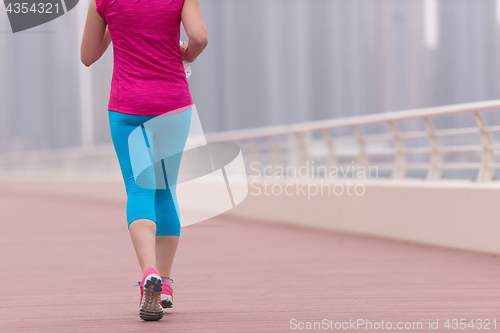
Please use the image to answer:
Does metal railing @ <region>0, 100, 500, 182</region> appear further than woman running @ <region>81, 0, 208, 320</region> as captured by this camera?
Yes

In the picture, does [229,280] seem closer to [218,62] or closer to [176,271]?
[176,271]

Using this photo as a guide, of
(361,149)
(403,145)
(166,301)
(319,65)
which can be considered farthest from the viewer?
(319,65)

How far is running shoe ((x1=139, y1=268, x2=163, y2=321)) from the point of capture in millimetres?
3039

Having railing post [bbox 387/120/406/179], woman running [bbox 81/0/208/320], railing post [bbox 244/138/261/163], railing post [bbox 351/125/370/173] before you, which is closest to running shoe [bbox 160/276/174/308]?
woman running [bbox 81/0/208/320]

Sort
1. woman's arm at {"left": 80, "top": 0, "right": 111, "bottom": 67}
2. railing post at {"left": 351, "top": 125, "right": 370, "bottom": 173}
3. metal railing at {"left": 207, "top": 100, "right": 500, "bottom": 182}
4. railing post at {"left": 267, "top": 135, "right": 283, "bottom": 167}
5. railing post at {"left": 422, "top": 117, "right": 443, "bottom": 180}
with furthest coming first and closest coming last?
railing post at {"left": 267, "top": 135, "right": 283, "bottom": 167}
railing post at {"left": 351, "top": 125, "right": 370, "bottom": 173}
railing post at {"left": 422, "top": 117, "right": 443, "bottom": 180}
metal railing at {"left": 207, "top": 100, "right": 500, "bottom": 182}
woman's arm at {"left": 80, "top": 0, "right": 111, "bottom": 67}

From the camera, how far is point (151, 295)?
122 inches

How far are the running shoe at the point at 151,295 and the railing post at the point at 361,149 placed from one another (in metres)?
5.29

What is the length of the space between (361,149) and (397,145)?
70 centimetres

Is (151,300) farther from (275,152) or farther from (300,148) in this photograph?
(275,152)

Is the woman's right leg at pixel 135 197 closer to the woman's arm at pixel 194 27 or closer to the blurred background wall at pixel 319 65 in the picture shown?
the woman's arm at pixel 194 27

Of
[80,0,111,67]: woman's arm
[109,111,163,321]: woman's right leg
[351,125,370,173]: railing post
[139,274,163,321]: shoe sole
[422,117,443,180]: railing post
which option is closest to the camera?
[139,274,163,321]: shoe sole

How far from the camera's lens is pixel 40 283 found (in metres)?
4.61

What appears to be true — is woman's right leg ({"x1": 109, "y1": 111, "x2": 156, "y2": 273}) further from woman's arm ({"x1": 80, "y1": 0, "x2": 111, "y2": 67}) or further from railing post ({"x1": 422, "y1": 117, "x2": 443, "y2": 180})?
railing post ({"x1": 422, "y1": 117, "x2": 443, "y2": 180})

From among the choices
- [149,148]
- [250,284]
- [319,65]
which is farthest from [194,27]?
[319,65]
